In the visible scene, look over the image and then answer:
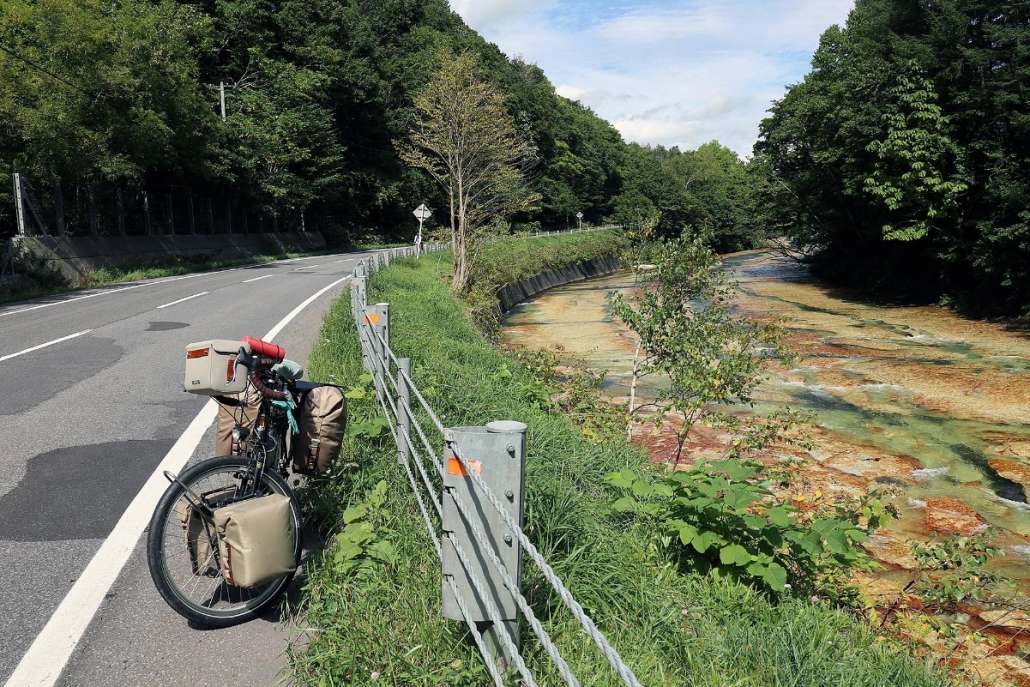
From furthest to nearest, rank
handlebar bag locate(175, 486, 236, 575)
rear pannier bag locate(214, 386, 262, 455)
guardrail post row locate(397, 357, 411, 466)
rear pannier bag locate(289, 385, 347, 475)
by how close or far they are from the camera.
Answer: guardrail post row locate(397, 357, 411, 466), rear pannier bag locate(289, 385, 347, 475), rear pannier bag locate(214, 386, 262, 455), handlebar bag locate(175, 486, 236, 575)

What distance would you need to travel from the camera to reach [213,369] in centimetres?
374

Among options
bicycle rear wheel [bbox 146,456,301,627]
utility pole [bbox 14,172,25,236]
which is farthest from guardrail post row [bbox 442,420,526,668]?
utility pole [bbox 14,172,25,236]

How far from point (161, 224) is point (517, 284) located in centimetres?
1475

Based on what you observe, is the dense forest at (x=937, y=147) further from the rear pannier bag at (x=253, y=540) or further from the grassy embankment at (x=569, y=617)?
the rear pannier bag at (x=253, y=540)

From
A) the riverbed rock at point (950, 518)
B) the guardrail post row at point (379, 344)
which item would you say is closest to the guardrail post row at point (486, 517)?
the guardrail post row at point (379, 344)

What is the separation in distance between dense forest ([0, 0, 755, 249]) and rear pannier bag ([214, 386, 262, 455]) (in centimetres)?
936

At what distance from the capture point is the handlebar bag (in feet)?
12.1

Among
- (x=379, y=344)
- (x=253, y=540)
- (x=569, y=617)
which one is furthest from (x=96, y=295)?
(x=569, y=617)

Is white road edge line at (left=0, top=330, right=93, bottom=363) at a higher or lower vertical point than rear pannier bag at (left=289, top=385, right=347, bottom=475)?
lower

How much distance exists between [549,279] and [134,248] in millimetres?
21841

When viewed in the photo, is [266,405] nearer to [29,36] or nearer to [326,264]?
[29,36]

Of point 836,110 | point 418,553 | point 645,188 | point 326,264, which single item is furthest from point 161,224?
point 645,188

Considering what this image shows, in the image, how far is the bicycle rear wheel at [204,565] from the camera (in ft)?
11.8

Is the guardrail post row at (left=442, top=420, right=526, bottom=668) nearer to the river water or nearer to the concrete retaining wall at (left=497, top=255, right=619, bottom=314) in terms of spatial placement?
the river water
